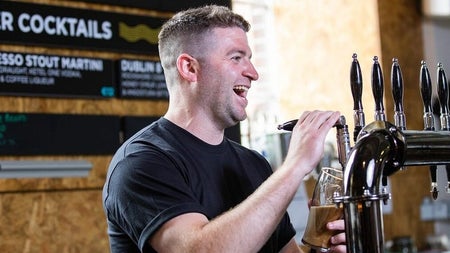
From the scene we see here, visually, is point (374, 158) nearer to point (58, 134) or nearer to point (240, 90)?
point (240, 90)

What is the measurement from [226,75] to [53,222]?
193 centimetres

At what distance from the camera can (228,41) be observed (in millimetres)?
1899

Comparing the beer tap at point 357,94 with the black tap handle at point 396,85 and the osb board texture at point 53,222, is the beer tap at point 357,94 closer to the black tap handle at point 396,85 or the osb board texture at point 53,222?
the black tap handle at point 396,85

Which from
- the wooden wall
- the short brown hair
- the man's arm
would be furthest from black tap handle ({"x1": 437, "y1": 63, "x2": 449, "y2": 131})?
the wooden wall

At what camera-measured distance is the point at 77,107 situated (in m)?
3.67

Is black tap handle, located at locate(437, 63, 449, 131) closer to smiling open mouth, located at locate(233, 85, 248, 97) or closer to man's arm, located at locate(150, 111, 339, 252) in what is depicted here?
man's arm, located at locate(150, 111, 339, 252)

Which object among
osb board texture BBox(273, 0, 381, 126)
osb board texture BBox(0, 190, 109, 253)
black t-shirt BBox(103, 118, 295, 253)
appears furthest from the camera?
Result: osb board texture BBox(273, 0, 381, 126)

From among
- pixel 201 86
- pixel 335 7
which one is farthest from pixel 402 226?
pixel 201 86

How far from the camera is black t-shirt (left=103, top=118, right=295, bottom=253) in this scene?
5.27ft

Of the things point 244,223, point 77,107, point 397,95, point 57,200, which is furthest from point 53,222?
point 397,95

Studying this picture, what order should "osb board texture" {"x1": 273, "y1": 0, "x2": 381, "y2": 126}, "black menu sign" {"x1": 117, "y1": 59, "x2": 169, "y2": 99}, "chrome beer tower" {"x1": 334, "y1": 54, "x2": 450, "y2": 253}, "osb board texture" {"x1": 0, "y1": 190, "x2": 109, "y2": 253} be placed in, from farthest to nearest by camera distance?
"osb board texture" {"x1": 273, "y1": 0, "x2": 381, "y2": 126} → "black menu sign" {"x1": 117, "y1": 59, "x2": 169, "y2": 99} → "osb board texture" {"x1": 0, "y1": 190, "x2": 109, "y2": 253} → "chrome beer tower" {"x1": 334, "y1": 54, "x2": 450, "y2": 253}

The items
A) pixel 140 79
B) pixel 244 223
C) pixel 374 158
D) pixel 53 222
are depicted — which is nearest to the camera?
pixel 374 158

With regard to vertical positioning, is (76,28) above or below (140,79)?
above

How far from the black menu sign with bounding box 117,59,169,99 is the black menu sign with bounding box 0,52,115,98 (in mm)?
59
